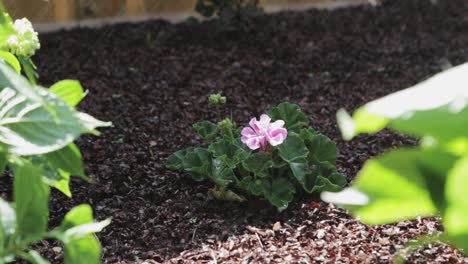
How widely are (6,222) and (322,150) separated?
66.5 inches

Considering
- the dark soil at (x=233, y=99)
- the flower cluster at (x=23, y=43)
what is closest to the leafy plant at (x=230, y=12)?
the dark soil at (x=233, y=99)

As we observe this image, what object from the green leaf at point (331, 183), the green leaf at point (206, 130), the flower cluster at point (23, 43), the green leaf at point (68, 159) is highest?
the flower cluster at point (23, 43)

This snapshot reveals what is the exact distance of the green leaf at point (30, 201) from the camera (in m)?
0.72

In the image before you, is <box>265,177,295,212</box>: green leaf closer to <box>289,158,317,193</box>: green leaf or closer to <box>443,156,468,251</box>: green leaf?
<box>289,158,317,193</box>: green leaf

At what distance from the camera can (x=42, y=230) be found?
0.74m

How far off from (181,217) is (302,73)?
5.07 feet

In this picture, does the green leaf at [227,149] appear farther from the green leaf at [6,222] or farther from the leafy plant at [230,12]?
the leafy plant at [230,12]

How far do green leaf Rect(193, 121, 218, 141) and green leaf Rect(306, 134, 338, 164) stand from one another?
340 mm

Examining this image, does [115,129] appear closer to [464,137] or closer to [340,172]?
[340,172]

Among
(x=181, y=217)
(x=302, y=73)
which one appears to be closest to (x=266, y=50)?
(x=302, y=73)

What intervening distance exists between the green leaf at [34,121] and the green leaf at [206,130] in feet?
4.78

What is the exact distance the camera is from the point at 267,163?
2172 mm

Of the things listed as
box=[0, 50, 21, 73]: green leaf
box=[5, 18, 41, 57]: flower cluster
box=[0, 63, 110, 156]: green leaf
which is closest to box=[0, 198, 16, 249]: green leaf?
box=[0, 63, 110, 156]: green leaf

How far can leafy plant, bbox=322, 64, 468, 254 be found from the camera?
1.67 ft
